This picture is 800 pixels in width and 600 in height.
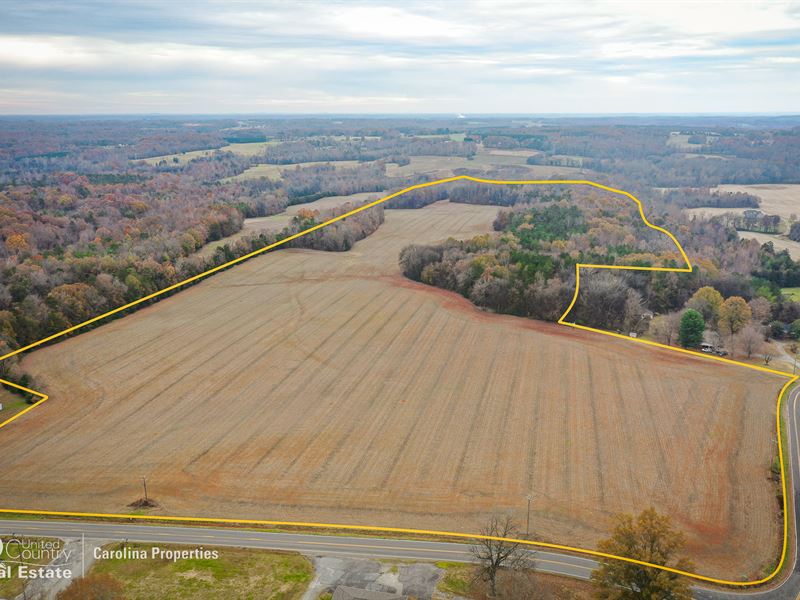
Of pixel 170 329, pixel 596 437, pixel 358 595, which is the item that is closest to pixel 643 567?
pixel 358 595

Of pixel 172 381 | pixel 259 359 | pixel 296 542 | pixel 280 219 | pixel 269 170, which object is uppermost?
pixel 269 170

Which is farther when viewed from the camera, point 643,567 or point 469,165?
point 469,165

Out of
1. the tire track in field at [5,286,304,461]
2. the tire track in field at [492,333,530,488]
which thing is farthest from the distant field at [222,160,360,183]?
the tire track in field at [492,333,530,488]

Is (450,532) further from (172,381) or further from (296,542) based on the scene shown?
(172,381)

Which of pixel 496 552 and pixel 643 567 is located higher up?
pixel 643 567

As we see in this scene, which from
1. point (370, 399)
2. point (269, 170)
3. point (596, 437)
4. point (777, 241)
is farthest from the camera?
point (269, 170)
